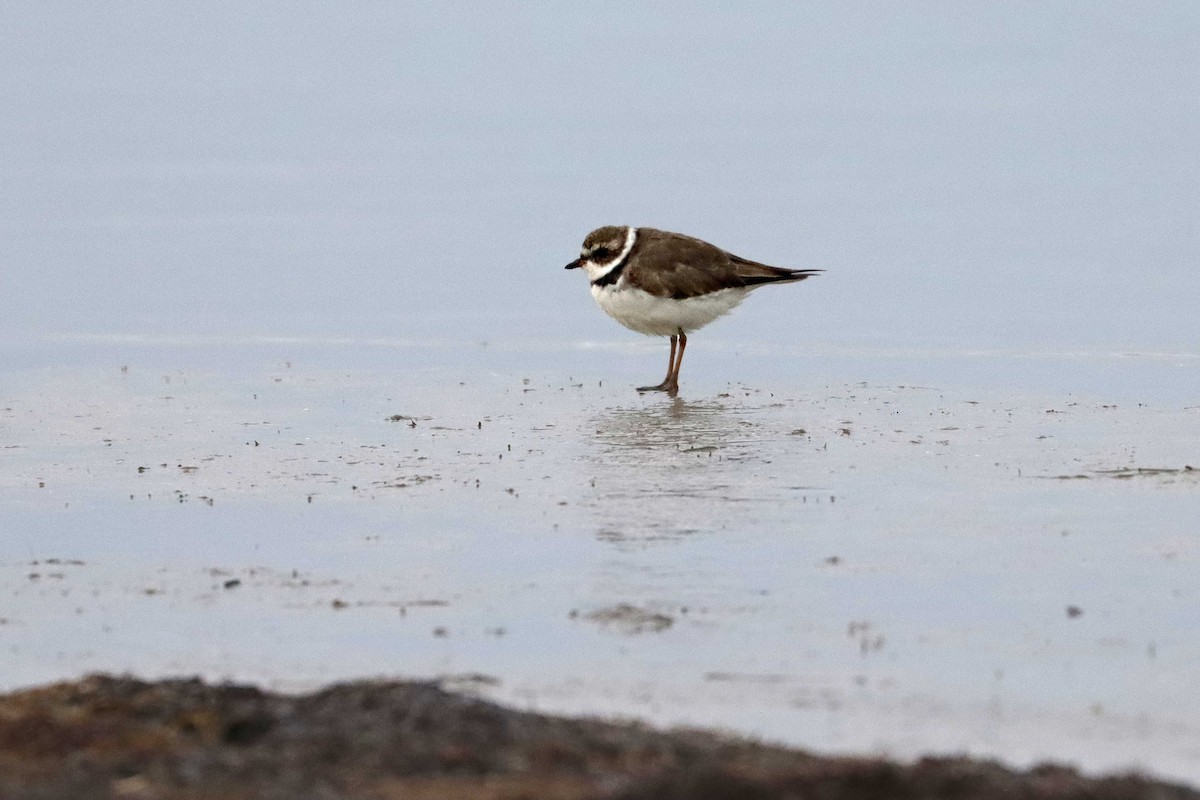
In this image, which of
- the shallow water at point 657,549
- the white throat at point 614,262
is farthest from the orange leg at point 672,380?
the white throat at point 614,262

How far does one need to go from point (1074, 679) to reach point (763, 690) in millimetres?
1132

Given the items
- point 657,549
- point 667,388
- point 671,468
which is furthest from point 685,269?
point 657,549

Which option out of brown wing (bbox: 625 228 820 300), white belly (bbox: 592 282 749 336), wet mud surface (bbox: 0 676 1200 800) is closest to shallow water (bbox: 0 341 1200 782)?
wet mud surface (bbox: 0 676 1200 800)

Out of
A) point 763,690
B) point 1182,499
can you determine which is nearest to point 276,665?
point 763,690

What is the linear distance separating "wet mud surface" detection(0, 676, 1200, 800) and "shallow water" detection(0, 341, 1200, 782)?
44 centimetres

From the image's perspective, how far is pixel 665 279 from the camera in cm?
1417

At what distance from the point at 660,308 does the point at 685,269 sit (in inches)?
15.5

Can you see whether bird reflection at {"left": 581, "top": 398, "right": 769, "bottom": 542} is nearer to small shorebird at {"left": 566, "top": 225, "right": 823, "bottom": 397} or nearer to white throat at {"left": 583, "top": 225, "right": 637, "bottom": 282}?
small shorebird at {"left": 566, "top": 225, "right": 823, "bottom": 397}

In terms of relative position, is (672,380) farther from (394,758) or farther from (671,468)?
(394,758)

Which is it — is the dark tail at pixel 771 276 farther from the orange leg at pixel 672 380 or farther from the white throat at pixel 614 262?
the white throat at pixel 614 262

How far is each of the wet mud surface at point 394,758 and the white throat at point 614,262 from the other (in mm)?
8726

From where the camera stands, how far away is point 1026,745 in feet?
18.5

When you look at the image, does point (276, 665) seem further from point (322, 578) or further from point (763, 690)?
point (763, 690)

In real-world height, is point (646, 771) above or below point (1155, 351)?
below
